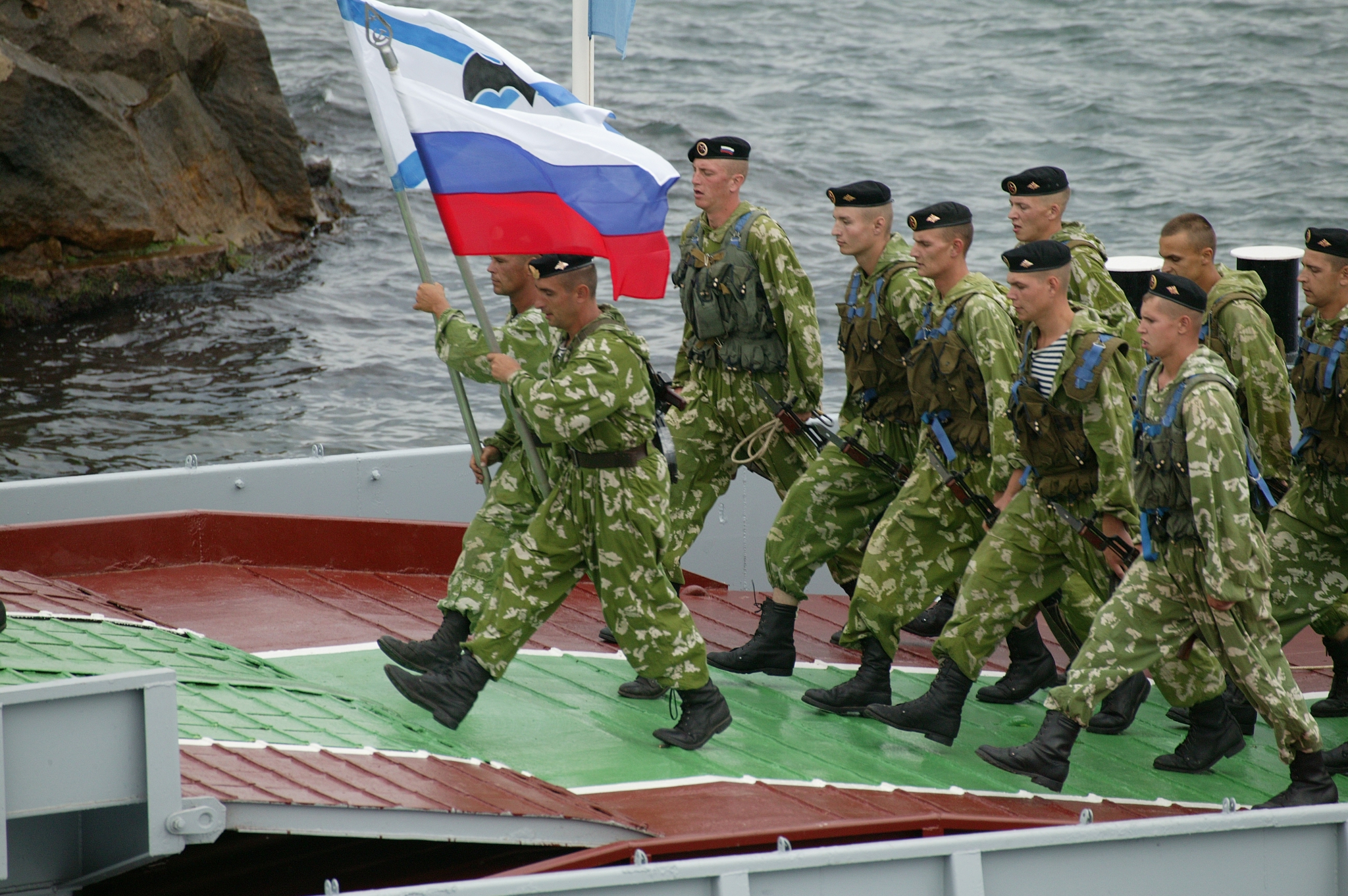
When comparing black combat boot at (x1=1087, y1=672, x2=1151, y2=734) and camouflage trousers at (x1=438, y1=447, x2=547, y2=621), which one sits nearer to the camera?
camouflage trousers at (x1=438, y1=447, x2=547, y2=621)

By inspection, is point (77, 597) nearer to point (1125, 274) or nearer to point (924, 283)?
point (924, 283)

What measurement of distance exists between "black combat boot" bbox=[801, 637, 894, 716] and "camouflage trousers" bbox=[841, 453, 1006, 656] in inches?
4.1

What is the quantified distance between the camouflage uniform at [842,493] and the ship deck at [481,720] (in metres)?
0.59

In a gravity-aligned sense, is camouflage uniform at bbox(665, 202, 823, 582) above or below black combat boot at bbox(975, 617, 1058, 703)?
above

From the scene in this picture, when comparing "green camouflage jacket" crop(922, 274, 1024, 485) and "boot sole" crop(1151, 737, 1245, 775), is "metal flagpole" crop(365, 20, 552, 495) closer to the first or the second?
"green camouflage jacket" crop(922, 274, 1024, 485)

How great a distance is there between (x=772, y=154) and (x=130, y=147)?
11982 millimetres

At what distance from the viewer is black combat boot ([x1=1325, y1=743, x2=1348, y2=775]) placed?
6148 mm

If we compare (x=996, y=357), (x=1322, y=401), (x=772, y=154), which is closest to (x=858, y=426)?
(x=996, y=357)

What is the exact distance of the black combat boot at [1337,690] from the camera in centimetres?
681

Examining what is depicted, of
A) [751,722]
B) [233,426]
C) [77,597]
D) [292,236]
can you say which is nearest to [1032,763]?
[751,722]

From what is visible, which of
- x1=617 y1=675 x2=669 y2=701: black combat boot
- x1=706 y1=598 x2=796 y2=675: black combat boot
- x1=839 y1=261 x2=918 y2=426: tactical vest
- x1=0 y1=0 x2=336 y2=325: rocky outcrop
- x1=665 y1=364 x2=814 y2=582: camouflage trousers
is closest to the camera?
x1=617 y1=675 x2=669 y2=701: black combat boot

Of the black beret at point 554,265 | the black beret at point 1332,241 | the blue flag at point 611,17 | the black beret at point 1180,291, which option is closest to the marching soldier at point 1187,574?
the black beret at point 1180,291

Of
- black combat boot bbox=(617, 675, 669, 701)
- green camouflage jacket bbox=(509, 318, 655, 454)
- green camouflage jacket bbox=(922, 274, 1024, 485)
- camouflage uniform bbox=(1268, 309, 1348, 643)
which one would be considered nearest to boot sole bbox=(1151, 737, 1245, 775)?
camouflage uniform bbox=(1268, 309, 1348, 643)

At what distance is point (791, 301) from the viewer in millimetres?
6973
